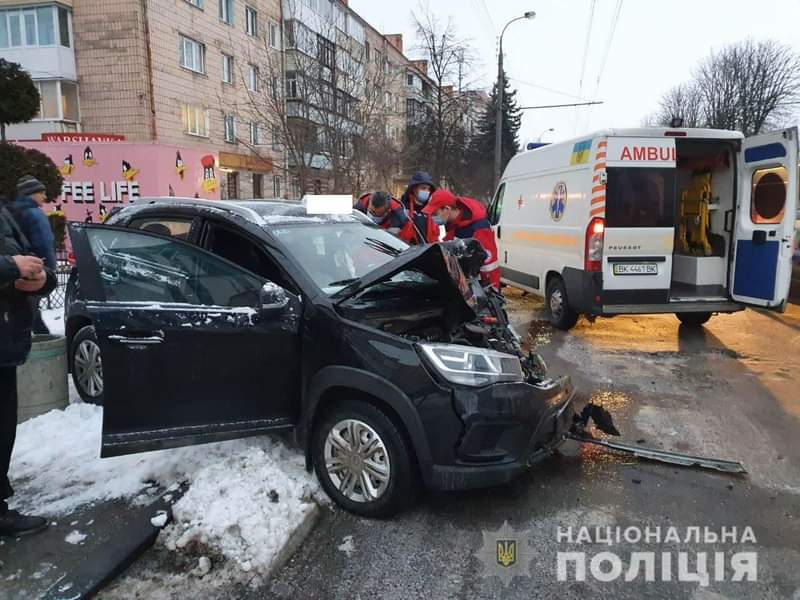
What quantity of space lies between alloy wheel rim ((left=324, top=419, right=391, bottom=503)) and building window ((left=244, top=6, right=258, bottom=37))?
28.7 meters

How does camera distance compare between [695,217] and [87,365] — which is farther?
[695,217]

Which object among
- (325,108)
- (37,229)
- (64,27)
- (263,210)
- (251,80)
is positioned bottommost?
(37,229)

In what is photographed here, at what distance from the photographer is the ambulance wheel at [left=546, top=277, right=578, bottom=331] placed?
779 cm

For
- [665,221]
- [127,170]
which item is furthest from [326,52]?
[665,221]

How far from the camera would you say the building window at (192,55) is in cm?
2322

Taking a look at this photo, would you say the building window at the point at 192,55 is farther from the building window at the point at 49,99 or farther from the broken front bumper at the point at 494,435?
the broken front bumper at the point at 494,435

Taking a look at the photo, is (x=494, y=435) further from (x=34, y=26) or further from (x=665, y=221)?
(x=34, y=26)

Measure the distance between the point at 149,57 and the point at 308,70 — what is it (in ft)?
30.8

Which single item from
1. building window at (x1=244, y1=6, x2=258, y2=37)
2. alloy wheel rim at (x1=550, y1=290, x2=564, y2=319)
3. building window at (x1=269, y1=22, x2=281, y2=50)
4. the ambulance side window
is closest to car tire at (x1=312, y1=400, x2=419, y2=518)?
alloy wheel rim at (x1=550, y1=290, x2=564, y2=319)

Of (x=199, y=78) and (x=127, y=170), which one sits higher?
(x=199, y=78)

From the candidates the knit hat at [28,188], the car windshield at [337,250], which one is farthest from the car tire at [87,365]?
the knit hat at [28,188]

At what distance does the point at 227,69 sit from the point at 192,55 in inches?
102

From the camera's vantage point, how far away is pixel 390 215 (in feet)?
21.0

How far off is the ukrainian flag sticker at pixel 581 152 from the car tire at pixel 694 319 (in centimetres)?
304
